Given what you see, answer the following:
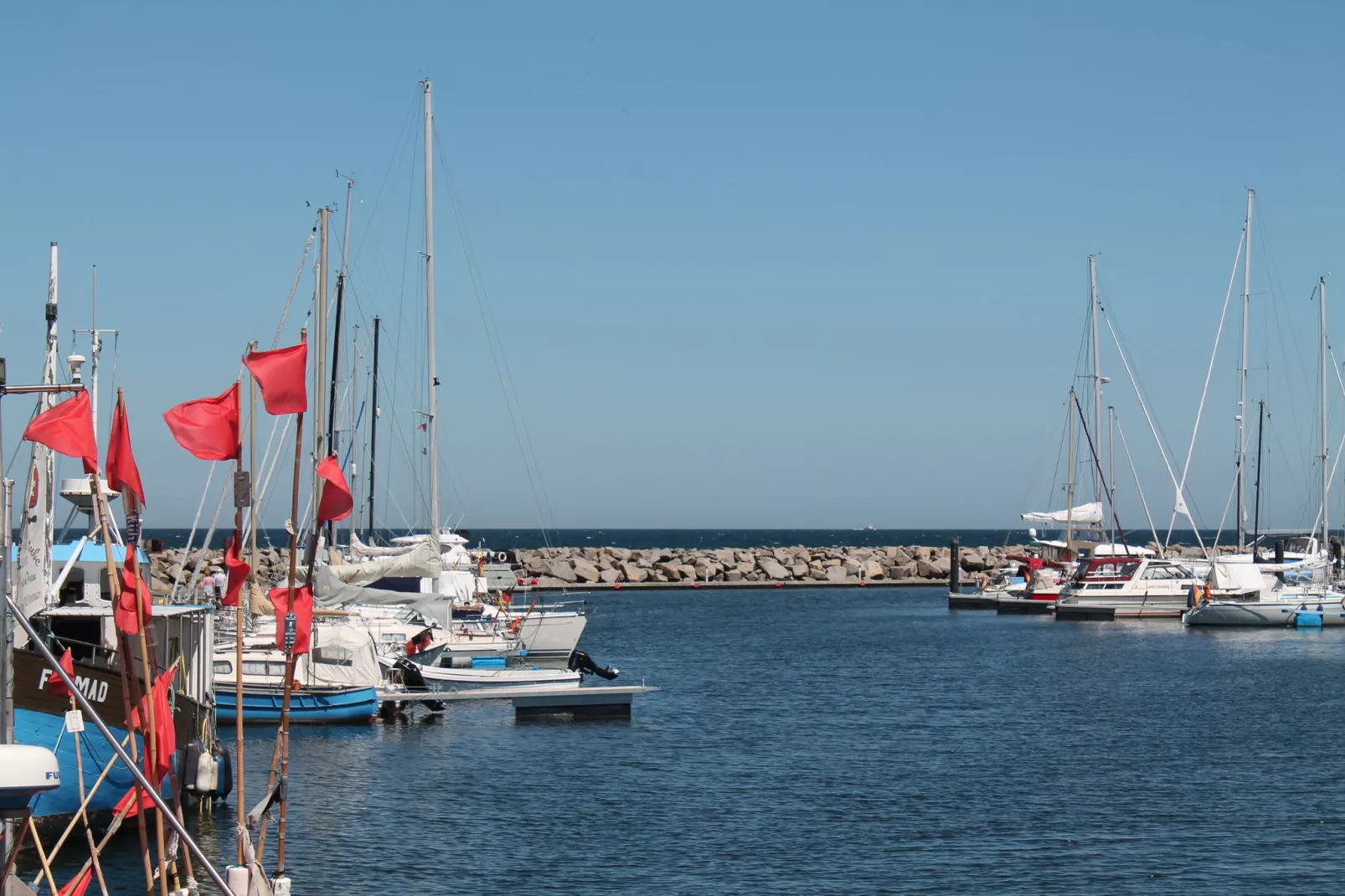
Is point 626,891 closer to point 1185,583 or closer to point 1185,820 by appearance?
point 1185,820

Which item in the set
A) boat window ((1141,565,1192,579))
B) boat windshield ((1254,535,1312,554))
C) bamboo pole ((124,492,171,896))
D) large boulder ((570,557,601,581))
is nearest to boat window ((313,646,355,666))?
bamboo pole ((124,492,171,896))

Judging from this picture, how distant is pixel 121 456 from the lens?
15328mm

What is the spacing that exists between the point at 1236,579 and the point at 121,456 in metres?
61.9

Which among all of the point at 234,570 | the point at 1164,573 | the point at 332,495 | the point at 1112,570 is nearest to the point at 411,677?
the point at 234,570

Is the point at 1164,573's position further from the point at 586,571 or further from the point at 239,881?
the point at 239,881

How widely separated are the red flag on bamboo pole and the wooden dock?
68.1 feet

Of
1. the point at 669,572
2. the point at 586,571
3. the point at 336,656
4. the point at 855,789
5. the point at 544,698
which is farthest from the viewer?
the point at 669,572

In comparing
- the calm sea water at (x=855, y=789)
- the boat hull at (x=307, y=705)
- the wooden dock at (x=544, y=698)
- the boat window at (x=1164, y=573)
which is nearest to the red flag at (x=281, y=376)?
the calm sea water at (x=855, y=789)

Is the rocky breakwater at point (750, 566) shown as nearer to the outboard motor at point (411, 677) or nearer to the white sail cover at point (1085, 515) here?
the white sail cover at point (1085, 515)

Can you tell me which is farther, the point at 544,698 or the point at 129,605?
the point at 544,698

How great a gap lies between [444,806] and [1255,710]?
23.4m

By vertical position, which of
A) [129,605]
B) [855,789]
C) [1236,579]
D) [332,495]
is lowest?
[855,789]

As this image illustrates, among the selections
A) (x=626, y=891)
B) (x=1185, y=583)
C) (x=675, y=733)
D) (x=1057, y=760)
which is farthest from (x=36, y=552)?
(x=1185, y=583)

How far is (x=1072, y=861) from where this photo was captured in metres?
23.0
